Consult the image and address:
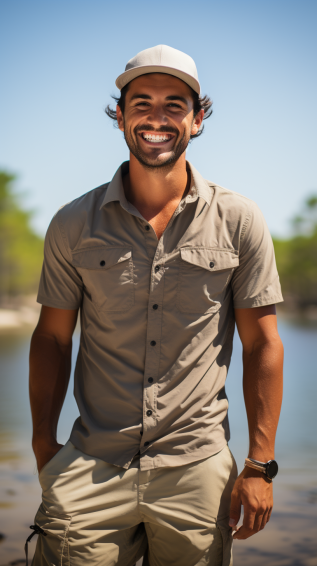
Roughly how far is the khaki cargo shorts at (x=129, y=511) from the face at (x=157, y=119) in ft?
3.09

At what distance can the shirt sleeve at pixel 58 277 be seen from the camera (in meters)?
1.75

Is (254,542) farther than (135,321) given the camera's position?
Yes

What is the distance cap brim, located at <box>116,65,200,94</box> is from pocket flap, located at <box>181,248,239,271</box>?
0.54m

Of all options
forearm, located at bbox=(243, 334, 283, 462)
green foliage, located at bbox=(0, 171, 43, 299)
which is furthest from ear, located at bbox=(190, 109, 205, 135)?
green foliage, located at bbox=(0, 171, 43, 299)

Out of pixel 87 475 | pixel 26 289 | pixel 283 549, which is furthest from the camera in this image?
pixel 26 289

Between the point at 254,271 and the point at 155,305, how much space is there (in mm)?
326

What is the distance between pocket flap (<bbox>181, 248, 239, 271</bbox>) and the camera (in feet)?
5.54

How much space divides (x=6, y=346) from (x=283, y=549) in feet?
49.6

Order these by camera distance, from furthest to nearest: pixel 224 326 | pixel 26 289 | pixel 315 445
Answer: pixel 26 289 → pixel 315 445 → pixel 224 326

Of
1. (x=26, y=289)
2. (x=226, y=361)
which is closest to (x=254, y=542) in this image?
(x=226, y=361)

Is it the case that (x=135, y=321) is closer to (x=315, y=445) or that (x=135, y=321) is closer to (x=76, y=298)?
(x=76, y=298)

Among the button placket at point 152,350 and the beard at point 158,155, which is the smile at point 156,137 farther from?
the button placket at point 152,350

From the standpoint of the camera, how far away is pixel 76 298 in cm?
178

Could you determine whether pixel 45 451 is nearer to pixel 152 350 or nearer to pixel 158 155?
pixel 152 350
